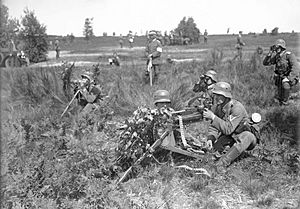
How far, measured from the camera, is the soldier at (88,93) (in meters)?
5.67

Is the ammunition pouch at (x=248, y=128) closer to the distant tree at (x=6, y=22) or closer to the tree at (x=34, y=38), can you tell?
the distant tree at (x=6, y=22)

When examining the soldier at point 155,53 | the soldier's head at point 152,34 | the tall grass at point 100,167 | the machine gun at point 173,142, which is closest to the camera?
the tall grass at point 100,167

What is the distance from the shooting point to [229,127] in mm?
3891

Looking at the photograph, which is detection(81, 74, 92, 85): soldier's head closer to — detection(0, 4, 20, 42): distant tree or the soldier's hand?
detection(0, 4, 20, 42): distant tree

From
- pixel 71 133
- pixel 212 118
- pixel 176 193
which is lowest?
pixel 176 193

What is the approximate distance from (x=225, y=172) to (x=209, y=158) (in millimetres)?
238

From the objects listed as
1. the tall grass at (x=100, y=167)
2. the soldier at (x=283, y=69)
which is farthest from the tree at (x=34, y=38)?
the soldier at (x=283, y=69)

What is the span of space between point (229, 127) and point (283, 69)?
10.4 feet

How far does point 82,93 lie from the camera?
225 inches

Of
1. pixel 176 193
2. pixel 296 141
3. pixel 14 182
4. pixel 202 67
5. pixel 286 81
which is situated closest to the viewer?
pixel 14 182

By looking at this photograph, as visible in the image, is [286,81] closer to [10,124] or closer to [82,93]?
[82,93]

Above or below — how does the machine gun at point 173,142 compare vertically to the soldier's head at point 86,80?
below

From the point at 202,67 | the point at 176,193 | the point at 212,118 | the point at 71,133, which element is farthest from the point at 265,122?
the point at 202,67

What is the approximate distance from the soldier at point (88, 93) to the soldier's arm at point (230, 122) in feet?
8.15
